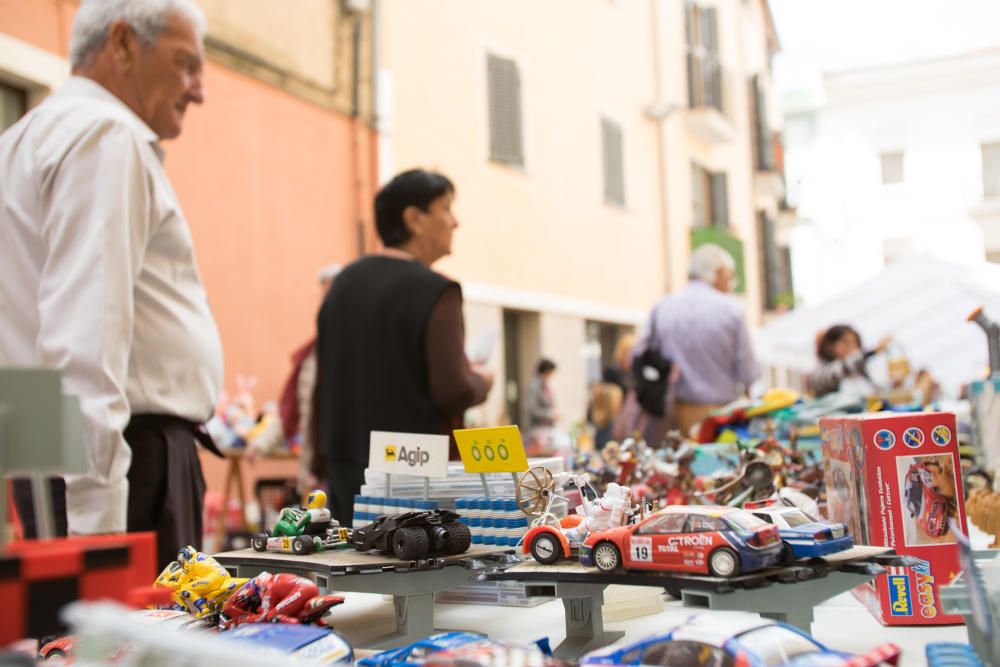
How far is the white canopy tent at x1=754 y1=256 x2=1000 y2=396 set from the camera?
7039 mm

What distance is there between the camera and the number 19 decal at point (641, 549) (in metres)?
1.14

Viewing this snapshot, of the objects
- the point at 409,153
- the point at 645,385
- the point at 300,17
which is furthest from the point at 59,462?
the point at 409,153

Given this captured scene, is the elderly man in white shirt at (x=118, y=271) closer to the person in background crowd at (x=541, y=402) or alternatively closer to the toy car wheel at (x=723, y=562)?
the toy car wheel at (x=723, y=562)

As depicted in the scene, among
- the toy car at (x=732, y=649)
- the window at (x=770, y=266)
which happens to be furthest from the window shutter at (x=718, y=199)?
the toy car at (x=732, y=649)

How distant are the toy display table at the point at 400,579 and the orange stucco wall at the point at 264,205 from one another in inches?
205

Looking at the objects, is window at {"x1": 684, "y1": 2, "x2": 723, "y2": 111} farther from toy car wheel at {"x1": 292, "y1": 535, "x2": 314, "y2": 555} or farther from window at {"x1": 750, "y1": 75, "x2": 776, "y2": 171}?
toy car wheel at {"x1": 292, "y1": 535, "x2": 314, "y2": 555}

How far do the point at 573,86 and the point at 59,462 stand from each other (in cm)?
1200

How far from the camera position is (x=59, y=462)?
0.74m

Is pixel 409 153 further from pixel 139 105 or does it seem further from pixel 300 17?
pixel 139 105

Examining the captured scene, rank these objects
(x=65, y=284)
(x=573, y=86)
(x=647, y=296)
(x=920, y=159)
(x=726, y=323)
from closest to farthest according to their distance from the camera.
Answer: (x=65, y=284) < (x=726, y=323) < (x=573, y=86) < (x=647, y=296) < (x=920, y=159)

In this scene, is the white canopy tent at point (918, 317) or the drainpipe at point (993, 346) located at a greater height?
the white canopy tent at point (918, 317)

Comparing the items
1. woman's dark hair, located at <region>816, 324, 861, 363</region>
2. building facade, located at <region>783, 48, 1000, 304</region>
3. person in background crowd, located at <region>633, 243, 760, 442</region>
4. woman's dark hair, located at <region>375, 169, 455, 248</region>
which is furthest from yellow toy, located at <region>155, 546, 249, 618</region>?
building facade, located at <region>783, 48, 1000, 304</region>

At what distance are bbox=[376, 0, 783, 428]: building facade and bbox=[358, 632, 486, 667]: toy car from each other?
6825 mm

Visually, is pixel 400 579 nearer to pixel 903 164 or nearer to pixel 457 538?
pixel 457 538
